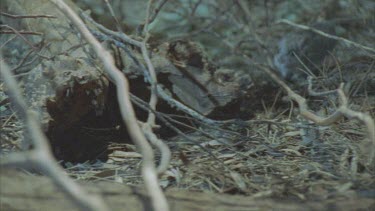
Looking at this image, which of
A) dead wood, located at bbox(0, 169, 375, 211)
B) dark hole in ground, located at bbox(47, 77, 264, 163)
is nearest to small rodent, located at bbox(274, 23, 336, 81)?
dark hole in ground, located at bbox(47, 77, 264, 163)

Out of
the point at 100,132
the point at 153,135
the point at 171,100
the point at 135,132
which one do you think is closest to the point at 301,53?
the point at 171,100

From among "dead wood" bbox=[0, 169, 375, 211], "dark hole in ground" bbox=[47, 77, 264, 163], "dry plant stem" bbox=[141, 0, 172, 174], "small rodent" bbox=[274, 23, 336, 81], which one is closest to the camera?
"dead wood" bbox=[0, 169, 375, 211]

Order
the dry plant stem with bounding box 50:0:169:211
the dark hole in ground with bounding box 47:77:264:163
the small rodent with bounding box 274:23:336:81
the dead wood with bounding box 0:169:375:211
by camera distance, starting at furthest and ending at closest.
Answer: the small rodent with bounding box 274:23:336:81 → the dark hole in ground with bounding box 47:77:264:163 → the dead wood with bounding box 0:169:375:211 → the dry plant stem with bounding box 50:0:169:211

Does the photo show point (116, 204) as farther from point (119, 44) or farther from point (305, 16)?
point (305, 16)

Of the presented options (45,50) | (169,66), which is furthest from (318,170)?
(45,50)

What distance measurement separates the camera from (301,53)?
3082 millimetres

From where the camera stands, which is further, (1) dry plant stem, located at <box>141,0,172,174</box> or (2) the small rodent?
(2) the small rodent

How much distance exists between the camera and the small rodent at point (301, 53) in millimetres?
3039

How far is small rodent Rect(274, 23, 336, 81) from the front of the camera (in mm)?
3039

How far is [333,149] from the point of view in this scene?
208cm

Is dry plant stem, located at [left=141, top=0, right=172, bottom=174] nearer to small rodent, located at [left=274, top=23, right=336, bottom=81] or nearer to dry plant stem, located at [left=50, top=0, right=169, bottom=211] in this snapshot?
dry plant stem, located at [left=50, top=0, right=169, bottom=211]

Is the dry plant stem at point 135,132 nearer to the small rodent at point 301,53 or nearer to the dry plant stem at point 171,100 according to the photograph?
the dry plant stem at point 171,100

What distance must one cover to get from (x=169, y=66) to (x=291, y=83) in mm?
794

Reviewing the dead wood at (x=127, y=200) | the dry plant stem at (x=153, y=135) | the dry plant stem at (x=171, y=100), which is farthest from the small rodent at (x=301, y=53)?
the dead wood at (x=127, y=200)
